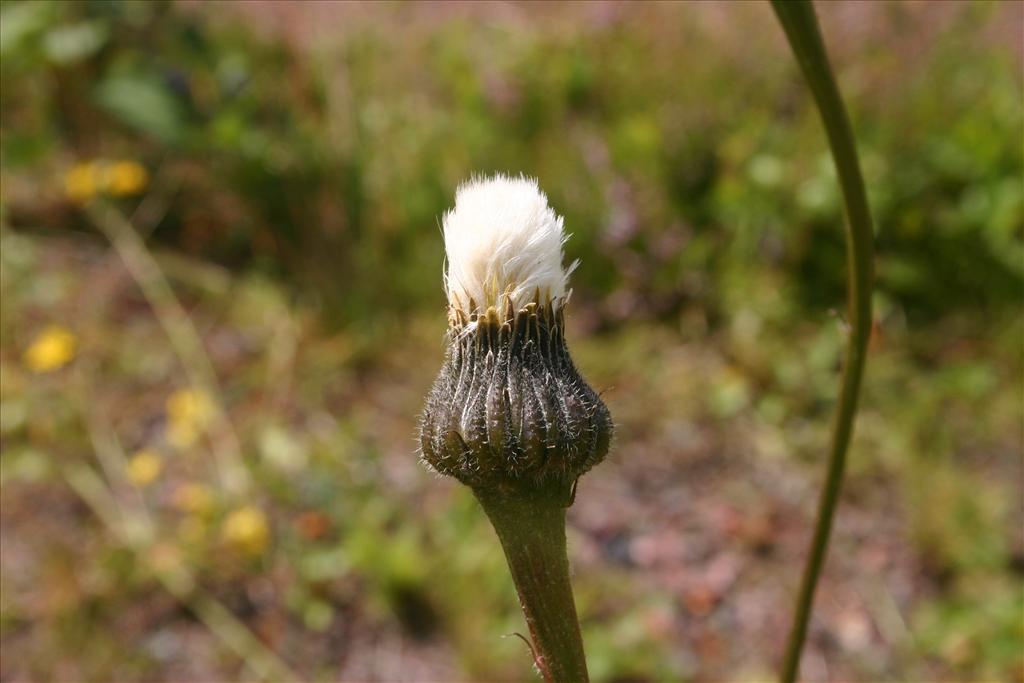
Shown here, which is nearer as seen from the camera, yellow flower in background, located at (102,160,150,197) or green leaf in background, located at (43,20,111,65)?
green leaf in background, located at (43,20,111,65)

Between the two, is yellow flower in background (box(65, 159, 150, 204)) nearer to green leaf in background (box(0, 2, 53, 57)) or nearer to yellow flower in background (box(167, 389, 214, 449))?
green leaf in background (box(0, 2, 53, 57))

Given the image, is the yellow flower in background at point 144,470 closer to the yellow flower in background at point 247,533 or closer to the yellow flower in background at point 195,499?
the yellow flower in background at point 195,499

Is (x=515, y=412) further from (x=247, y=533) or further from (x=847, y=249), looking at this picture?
(x=247, y=533)

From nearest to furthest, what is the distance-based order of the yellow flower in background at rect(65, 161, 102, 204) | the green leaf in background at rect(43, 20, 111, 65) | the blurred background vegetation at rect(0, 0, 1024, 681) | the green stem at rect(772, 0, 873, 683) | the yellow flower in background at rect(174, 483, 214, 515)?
the green stem at rect(772, 0, 873, 683), the blurred background vegetation at rect(0, 0, 1024, 681), the yellow flower in background at rect(174, 483, 214, 515), the green leaf in background at rect(43, 20, 111, 65), the yellow flower in background at rect(65, 161, 102, 204)

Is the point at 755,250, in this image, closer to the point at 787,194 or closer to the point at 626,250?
the point at 787,194

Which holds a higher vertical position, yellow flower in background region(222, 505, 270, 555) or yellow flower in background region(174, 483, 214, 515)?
yellow flower in background region(174, 483, 214, 515)

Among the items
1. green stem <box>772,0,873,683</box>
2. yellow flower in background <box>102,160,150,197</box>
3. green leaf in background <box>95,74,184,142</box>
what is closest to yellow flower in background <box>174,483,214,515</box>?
yellow flower in background <box>102,160,150,197</box>

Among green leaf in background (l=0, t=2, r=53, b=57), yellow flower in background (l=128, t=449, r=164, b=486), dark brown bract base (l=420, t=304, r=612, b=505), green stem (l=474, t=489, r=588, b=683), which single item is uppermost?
green leaf in background (l=0, t=2, r=53, b=57)

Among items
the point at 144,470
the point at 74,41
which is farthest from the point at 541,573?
the point at 74,41
